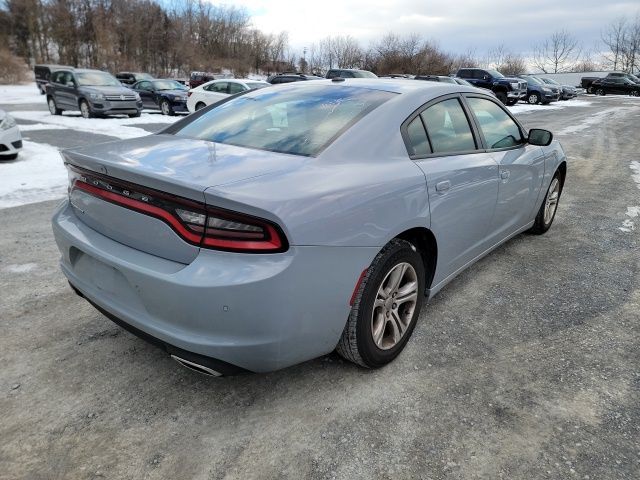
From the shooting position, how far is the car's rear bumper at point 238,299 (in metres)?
1.90

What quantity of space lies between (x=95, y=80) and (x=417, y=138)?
16.3 m

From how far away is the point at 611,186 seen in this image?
7355 mm

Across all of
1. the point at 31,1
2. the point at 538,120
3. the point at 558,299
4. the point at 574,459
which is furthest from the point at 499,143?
the point at 31,1

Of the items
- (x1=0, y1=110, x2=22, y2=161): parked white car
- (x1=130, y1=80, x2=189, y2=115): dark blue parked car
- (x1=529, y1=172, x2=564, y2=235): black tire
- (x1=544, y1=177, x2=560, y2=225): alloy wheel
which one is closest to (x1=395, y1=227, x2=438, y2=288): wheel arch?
(x1=529, y1=172, x2=564, y2=235): black tire

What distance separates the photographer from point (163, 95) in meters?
18.6

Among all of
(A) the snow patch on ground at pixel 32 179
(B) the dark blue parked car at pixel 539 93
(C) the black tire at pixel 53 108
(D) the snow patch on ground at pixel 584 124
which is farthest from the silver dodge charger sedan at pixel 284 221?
(B) the dark blue parked car at pixel 539 93

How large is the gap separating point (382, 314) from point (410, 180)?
0.73 metres

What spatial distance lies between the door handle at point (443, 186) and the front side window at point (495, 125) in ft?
2.78

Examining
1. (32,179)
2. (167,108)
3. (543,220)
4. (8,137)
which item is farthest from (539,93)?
(32,179)

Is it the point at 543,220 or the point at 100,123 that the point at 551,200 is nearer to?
the point at 543,220

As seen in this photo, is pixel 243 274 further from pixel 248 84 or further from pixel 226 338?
pixel 248 84

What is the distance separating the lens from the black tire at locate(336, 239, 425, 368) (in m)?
2.35

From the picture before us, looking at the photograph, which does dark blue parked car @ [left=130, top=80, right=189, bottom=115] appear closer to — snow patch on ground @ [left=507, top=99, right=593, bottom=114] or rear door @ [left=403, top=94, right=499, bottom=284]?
snow patch on ground @ [left=507, top=99, right=593, bottom=114]

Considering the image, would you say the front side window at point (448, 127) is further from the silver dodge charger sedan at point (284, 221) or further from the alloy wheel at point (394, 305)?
the alloy wheel at point (394, 305)
